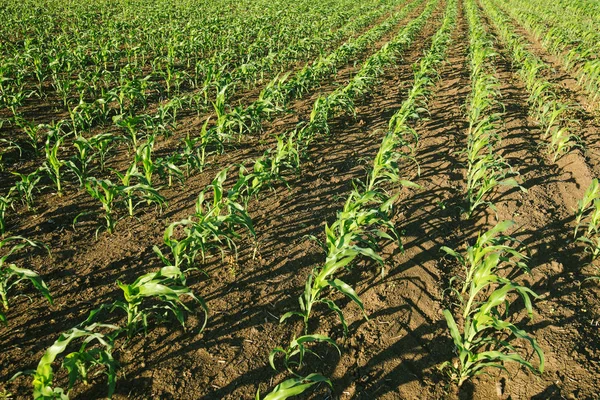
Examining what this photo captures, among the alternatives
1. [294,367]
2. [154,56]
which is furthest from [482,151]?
[154,56]

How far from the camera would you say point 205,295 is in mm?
2764

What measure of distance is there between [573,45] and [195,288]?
45.0ft

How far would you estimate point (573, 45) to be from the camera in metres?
11.1

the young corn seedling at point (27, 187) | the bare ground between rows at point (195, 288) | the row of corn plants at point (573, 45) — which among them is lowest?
the bare ground between rows at point (195, 288)

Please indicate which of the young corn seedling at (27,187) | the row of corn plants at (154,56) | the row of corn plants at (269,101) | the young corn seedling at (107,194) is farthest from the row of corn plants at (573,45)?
the young corn seedling at (27,187)

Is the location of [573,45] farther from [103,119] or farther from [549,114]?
[103,119]

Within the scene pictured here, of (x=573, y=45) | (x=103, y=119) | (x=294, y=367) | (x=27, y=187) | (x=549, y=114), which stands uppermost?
(x=573, y=45)

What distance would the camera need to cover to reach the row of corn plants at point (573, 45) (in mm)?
6887

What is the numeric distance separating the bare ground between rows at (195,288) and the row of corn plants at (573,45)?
5.87 m

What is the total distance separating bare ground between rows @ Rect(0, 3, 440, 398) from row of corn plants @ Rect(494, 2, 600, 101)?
5872 millimetres

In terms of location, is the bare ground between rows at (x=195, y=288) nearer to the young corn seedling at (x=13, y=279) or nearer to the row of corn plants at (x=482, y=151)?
the young corn seedling at (x=13, y=279)

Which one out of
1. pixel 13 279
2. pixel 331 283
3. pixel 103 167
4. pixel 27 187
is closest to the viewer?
pixel 331 283

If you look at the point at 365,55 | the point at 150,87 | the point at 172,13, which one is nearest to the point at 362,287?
the point at 150,87

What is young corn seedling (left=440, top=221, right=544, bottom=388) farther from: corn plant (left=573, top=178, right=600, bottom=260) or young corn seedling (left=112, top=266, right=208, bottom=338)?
young corn seedling (left=112, top=266, right=208, bottom=338)
